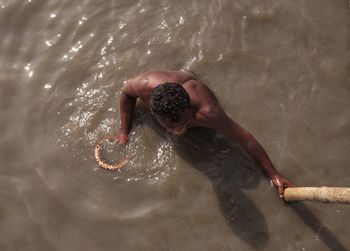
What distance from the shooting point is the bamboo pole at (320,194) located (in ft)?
9.08

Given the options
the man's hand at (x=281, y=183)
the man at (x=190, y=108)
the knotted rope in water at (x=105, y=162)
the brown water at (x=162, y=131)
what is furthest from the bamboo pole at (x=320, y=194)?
the knotted rope in water at (x=105, y=162)

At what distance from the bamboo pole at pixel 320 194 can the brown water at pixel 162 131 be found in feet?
0.99

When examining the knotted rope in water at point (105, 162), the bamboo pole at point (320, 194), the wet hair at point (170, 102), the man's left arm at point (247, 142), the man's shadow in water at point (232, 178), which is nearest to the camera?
the bamboo pole at point (320, 194)

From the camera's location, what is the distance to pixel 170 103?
3102 millimetres

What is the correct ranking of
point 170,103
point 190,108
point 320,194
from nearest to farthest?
1. point 320,194
2. point 170,103
3. point 190,108

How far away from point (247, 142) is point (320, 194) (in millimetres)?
803

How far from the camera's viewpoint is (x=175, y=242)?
3.76 m

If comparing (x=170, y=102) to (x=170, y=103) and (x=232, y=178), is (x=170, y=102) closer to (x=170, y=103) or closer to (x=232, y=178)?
(x=170, y=103)

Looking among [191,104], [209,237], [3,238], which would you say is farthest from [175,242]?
[3,238]

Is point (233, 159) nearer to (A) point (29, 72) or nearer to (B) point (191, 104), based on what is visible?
(B) point (191, 104)

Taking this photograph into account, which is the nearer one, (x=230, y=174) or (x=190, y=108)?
(x=190, y=108)

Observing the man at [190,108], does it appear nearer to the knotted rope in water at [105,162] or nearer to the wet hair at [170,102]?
the wet hair at [170,102]

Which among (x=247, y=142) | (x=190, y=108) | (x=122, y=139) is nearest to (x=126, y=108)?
(x=122, y=139)

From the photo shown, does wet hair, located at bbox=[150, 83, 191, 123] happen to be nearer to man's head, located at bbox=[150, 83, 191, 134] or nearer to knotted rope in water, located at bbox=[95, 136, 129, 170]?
man's head, located at bbox=[150, 83, 191, 134]
